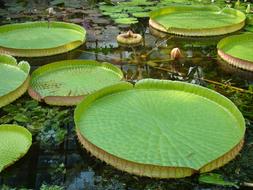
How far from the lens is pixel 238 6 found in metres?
5.49

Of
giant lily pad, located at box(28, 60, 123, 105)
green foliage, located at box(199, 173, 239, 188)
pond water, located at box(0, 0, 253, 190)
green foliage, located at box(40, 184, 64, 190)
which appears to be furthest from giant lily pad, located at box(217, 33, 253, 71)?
green foliage, located at box(40, 184, 64, 190)

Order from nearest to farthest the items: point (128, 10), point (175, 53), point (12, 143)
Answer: point (12, 143) < point (175, 53) < point (128, 10)

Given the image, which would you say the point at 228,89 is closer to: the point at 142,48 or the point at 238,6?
the point at 142,48

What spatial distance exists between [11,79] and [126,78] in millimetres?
937

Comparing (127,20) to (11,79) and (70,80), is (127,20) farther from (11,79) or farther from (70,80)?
(11,79)

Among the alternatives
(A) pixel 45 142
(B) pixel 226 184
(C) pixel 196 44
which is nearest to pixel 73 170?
(A) pixel 45 142

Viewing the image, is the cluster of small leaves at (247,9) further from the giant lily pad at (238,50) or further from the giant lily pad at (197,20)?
the giant lily pad at (238,50)

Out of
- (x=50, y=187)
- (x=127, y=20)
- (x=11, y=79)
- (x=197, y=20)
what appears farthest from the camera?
(x=127, y=20)

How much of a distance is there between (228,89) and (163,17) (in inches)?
72.6

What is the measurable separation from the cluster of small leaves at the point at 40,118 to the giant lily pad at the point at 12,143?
120 millimetres

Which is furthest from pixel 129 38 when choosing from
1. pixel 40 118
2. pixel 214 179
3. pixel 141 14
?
pixel 214 179

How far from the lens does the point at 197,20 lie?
191 inches

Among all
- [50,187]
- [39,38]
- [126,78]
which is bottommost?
[50,187]

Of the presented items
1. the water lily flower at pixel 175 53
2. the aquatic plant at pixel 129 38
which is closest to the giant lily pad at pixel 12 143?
the water lily flower at pixel 175 53
